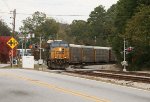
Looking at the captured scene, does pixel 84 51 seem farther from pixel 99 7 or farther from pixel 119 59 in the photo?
pixel 99 7

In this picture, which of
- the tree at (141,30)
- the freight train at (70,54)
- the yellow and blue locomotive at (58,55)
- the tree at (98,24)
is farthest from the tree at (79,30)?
the yellow and blue locomotive at (58,55)

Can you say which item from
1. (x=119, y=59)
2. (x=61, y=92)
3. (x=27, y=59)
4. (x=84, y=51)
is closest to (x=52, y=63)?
(x=27, y=59)

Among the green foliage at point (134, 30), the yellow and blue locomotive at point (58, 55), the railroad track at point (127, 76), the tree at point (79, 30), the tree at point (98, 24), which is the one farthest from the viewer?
the tree at point (79, 30)

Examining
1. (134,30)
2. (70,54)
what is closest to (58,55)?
(70,54)

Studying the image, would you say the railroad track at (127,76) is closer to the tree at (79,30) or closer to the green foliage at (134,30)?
the green foliage at (134,30)

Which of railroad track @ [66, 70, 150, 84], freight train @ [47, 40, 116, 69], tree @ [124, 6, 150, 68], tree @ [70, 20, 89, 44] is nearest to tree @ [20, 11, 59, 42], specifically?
tree @ [70, 20, 89, 44]

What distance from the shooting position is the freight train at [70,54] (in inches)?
2126

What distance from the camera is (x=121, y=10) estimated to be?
67.4 meters

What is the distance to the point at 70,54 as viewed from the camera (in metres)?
58.8

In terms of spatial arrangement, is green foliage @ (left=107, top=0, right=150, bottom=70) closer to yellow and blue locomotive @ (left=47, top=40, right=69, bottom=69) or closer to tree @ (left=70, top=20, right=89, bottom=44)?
yellow and blue locomotive @ (left=47, top=40, right=69, bottom=69)

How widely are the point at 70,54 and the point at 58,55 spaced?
200 inches

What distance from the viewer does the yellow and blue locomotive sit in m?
53.9

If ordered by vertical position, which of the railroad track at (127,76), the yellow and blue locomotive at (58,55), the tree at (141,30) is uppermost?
the tree at (141,30)

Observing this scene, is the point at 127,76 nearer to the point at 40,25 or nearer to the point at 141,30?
the point at 141,30
